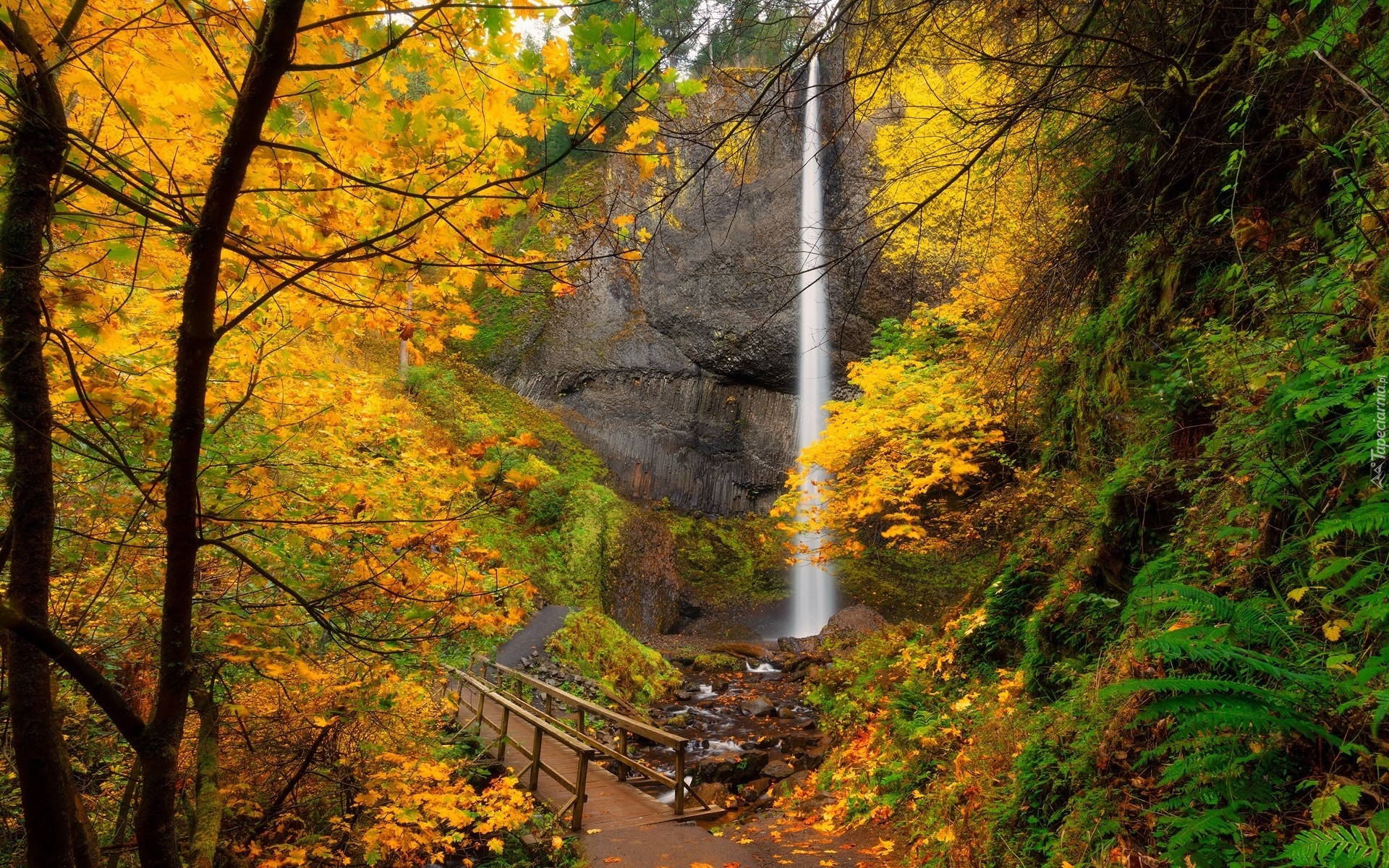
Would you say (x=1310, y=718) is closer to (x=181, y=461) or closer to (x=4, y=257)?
(x=181, y=461)

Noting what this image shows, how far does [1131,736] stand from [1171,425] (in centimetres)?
188

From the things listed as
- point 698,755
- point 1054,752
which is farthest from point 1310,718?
point 698,755

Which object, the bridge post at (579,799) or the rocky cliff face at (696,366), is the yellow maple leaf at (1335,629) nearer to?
the bridge post at (579,799)

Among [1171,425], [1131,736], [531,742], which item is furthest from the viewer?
[531,742]

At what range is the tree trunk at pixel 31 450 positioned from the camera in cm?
187

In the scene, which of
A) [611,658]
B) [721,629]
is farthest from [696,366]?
[611,658]

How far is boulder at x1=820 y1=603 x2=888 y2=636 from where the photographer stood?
49.8ft

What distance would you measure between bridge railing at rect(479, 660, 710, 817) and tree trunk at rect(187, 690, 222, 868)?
3.54 m

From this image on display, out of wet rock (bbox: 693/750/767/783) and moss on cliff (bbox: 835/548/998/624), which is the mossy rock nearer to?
moss on cliff (bbox: 835/548/998/624)

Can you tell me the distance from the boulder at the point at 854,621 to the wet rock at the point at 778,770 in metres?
6.73

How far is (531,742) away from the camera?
8.70 meters

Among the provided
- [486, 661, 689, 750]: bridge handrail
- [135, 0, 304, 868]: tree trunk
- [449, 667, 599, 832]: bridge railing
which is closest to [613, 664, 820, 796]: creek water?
[486, 661, 689, 750]: bridge handrail

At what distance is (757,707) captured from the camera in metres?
11.2

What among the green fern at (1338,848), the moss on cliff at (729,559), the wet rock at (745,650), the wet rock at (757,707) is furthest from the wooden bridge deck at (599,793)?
the moss on cliff at (729,559)
